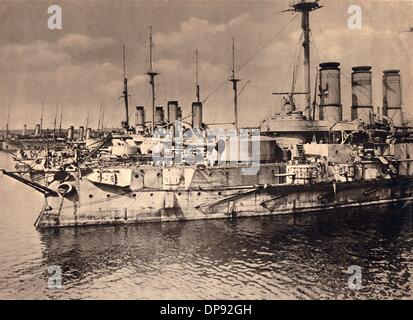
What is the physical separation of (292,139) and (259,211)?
7242 mm

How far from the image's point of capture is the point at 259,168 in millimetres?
23828

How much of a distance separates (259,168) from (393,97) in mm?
→ 15365

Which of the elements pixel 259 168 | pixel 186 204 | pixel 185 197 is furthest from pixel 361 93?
pixel 186 204

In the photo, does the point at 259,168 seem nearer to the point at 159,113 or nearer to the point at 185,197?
the point at 185,197

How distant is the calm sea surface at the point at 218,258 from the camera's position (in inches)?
514

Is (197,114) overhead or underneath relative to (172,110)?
underneath

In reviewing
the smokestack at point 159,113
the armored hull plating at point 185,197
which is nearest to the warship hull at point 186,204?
the armored hull plating at point 185,197

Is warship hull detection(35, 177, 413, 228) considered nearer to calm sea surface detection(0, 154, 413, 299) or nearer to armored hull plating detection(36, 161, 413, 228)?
Answer: armored hull plating detection(36, 161, 413, 228)

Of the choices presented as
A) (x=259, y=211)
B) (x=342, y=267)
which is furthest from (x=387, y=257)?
(x=259, y=211)

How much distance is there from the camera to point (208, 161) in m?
24.0

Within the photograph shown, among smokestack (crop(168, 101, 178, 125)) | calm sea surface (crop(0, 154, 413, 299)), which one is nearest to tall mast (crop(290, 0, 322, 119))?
calm sea surface (crop(0, 154, 413, 299))

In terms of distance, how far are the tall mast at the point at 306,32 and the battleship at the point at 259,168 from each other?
7 centimetres

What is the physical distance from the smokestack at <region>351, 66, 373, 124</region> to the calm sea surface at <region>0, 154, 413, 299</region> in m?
10.3
